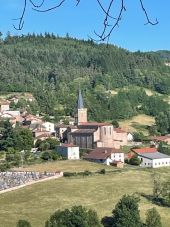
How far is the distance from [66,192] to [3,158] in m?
13.7

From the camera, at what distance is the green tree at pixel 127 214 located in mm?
33281

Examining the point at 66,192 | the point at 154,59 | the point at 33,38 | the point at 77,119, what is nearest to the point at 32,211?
the point at 66,192

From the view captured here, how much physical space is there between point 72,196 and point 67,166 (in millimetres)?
10042

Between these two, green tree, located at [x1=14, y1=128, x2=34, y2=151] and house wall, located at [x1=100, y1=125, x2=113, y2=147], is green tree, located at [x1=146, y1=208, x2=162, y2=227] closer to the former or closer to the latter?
green tree, located at [x1=14, y1=128, x2=34, y2=151]

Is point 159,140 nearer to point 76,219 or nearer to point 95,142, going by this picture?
point 95,142

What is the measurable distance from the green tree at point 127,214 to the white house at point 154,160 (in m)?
19.4

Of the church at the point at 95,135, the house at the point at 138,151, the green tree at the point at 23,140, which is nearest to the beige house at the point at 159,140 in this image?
the church at the point at 95,135

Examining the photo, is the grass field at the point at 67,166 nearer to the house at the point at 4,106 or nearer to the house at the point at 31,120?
the house at the point at 31,120

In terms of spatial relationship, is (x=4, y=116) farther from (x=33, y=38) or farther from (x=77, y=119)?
(x=33, y=38)

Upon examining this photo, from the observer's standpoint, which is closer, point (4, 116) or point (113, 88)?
point (4, 116)

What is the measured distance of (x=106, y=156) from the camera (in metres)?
54.5

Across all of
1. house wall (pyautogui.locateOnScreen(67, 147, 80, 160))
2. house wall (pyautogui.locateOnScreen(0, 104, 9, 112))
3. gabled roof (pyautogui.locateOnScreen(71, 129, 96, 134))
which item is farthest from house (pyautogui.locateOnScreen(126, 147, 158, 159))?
house wall (pyautogui.locateOnScreen(0, 104, 9, 112))

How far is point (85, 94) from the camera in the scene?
89.1 meters

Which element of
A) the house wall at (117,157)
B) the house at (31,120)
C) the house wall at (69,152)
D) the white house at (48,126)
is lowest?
the house wall at (117,157)
